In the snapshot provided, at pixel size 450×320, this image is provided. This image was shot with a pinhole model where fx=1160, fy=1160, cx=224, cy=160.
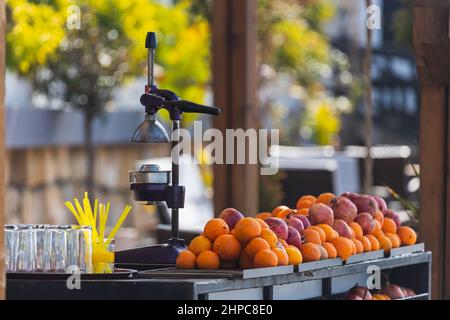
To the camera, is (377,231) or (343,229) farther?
(377,231)

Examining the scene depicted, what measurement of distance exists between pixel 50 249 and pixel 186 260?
40cm

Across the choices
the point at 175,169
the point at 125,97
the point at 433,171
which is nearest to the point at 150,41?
the point at 175,169

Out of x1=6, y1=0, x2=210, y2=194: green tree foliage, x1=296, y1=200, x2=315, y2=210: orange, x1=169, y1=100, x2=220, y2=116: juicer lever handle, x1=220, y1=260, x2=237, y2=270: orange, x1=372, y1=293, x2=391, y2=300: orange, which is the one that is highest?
x1=6, y1=0, x2=210, y2=194: green tree foliage

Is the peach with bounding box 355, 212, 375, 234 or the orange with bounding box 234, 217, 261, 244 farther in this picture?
the peach with bounding box 355, 212, 375, 234

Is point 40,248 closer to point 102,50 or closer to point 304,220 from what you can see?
point 304,220

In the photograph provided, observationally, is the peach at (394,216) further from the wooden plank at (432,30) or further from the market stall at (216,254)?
the wooden plank at (432,30)

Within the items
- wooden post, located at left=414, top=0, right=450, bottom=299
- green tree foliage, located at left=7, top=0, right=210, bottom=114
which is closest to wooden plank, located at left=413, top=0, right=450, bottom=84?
wooden post, located at left=414, top=0, right=450, bottom=299

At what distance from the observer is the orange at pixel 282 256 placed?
3.39 meters

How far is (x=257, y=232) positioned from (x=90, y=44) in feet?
25.1

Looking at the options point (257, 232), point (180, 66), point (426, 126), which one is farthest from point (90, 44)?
point (257, 232)

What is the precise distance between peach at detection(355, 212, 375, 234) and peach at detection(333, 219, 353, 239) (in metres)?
0.12

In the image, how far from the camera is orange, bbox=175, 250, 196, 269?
339 centimetres

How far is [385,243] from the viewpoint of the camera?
12.9 ft

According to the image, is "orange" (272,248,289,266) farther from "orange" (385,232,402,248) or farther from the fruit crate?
"orange" (385,232,402,248)
